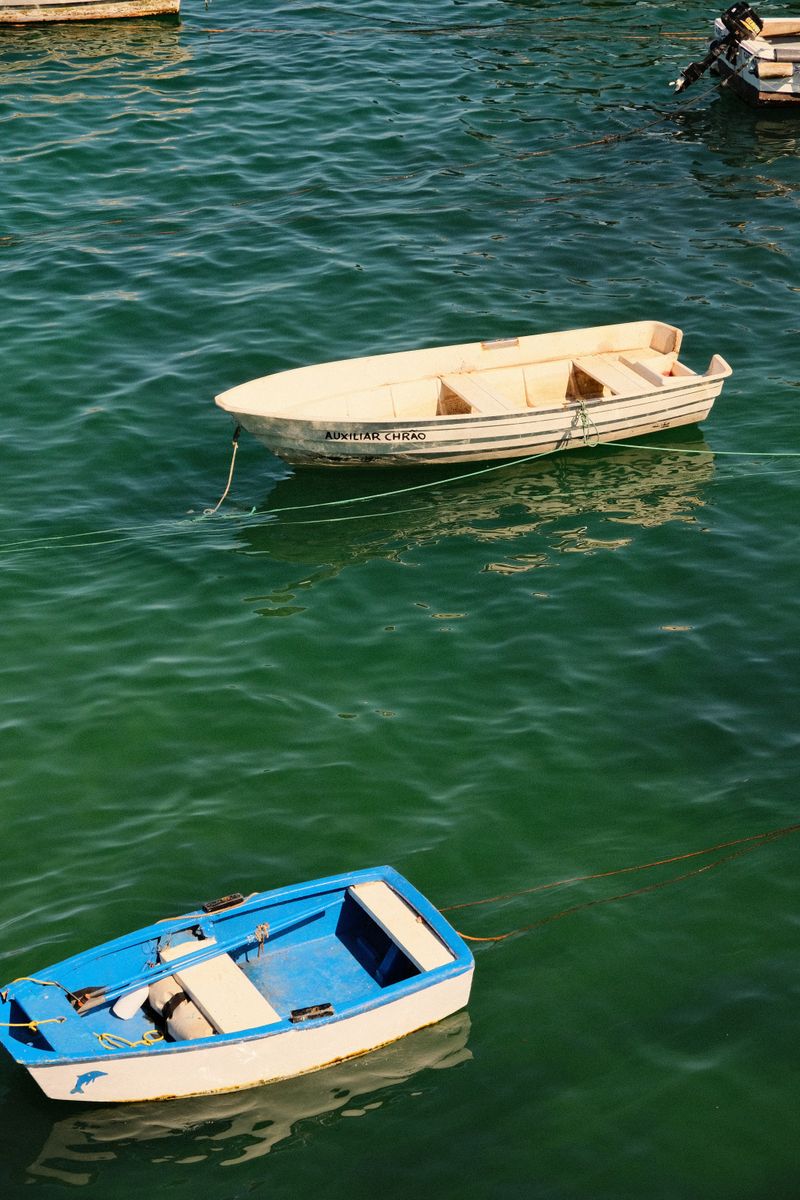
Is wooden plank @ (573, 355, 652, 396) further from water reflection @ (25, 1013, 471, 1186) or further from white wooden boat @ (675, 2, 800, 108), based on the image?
white wooden boat @ (675, 2, 800, 108)

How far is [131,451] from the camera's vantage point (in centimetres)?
1659

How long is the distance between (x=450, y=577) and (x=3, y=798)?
5.15 meters

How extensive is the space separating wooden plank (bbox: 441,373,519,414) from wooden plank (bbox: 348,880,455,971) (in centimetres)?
722

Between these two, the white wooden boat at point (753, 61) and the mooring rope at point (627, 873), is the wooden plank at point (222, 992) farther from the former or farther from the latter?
the white wooden boat at point (753, 61)


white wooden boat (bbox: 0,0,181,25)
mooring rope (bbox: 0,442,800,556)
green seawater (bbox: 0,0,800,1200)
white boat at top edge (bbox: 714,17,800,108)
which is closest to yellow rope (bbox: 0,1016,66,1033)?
green seawater (bbox: 0,0,800,1200)

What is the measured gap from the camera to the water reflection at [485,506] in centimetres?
1497

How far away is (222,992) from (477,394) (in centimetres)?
894

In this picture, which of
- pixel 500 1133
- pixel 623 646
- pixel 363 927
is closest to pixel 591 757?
pixel 623 646

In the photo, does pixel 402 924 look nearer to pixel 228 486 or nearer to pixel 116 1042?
pixel 116 1042

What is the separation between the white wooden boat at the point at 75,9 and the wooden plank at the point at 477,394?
53.6 ft

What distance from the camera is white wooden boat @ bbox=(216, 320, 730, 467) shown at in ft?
50.4

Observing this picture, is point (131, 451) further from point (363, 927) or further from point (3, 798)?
point (363, 927)

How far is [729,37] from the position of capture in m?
25.7

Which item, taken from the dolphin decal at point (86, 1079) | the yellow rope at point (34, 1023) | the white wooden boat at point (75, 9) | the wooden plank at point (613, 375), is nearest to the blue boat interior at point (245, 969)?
the yellow rope at point (34, 1023)
